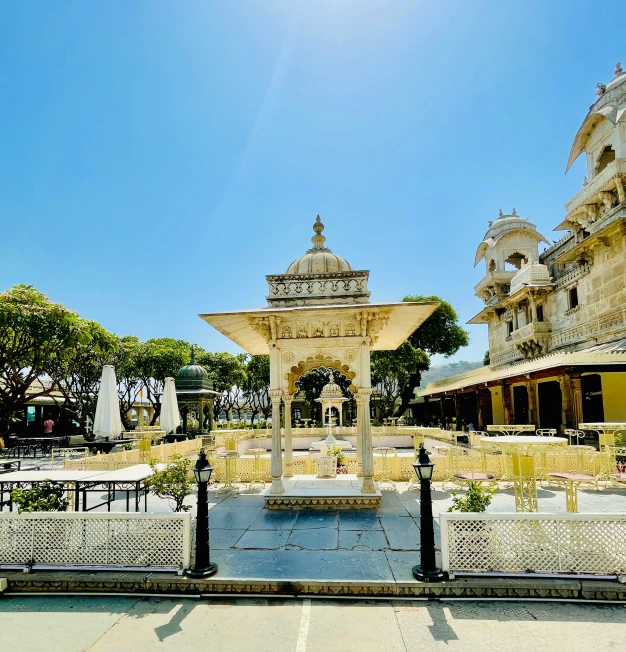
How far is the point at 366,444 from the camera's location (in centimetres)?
827

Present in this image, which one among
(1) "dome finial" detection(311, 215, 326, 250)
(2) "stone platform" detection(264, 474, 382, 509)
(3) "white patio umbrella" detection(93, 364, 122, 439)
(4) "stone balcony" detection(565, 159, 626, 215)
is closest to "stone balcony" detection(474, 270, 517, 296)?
(4) "stone balcony" detection(565, 159, 626, 215)

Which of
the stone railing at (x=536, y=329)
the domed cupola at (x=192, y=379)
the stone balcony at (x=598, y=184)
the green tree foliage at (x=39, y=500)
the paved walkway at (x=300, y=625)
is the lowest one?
the paved walkway at (x=300, y=625)

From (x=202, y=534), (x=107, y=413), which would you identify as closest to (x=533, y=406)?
(x=107, y=413)

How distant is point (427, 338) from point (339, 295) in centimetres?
2767

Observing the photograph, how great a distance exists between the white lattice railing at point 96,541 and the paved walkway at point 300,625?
44 cm

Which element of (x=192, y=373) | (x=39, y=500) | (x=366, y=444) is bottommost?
(x=39, y=500)

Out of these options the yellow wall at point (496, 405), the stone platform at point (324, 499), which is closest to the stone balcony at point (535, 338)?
the yellow wall at point (496, 405)

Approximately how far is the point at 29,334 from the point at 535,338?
23.8m

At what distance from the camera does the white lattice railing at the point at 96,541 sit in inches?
196

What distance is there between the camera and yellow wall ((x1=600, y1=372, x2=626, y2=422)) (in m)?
16.0

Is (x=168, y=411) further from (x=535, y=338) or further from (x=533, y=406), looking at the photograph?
(x=535, y=338)

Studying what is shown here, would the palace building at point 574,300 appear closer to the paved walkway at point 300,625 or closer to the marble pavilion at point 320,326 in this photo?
the marble pavilion at point 320,326

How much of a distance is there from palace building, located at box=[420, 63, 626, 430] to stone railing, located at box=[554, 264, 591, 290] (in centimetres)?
5

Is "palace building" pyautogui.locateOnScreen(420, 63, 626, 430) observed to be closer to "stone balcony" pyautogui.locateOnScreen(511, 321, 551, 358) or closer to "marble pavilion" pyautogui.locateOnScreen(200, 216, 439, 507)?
"stone balcony" pyautogui.locateOnScreen(511, 321, 551, 358)
